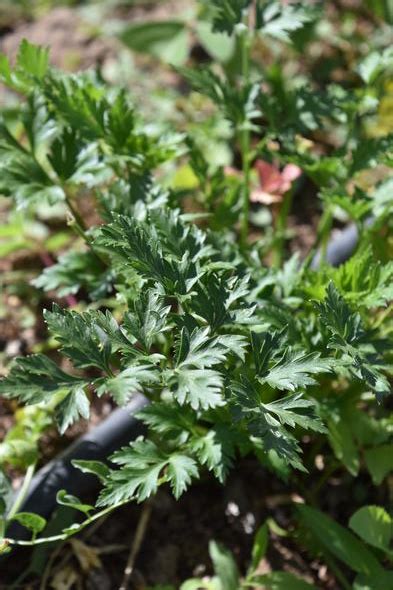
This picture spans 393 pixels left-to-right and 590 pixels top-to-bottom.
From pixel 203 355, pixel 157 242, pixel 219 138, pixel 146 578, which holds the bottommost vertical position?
pixel 146 578

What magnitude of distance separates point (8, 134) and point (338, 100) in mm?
701

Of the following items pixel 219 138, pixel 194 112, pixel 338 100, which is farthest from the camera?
pixel 194 112

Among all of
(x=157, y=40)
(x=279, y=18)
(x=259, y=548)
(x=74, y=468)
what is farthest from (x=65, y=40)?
(x=259, y=548)

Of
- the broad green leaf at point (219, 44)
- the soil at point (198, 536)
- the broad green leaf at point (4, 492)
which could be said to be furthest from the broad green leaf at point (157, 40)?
the broad green leaf at point (4, 492)

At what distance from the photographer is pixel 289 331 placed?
1421 millimetres

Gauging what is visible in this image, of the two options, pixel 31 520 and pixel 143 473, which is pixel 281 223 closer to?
pixel 143 473

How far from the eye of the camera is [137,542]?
5.53 feet

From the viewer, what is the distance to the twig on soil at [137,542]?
1645 mm

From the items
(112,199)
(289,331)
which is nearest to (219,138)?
(112,199)

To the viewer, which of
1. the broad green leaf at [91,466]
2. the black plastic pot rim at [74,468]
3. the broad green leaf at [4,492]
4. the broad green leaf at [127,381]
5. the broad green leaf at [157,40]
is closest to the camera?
the broad green leaf at [127,381]

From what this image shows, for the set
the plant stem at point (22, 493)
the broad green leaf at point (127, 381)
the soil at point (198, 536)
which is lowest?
the soil at point (198, 536)

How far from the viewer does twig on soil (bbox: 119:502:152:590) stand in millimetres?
1645

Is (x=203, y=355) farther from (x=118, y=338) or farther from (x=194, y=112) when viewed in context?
(x=194, y=112)

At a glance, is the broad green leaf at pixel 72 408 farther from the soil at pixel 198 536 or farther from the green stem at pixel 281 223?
the green stem at pixel 281 223
